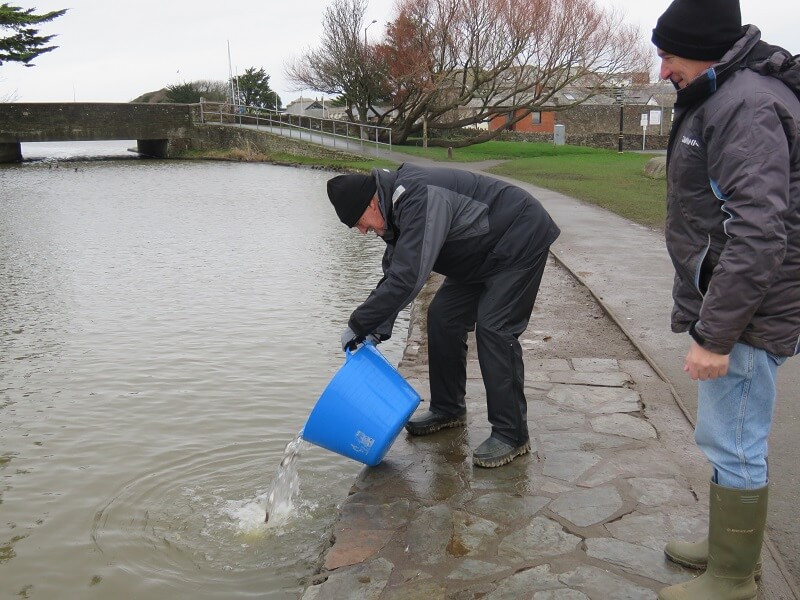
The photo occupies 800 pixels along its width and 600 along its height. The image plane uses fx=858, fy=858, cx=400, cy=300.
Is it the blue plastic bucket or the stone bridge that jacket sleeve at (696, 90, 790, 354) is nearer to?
the blue plastic bucket

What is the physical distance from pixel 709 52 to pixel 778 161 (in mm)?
467

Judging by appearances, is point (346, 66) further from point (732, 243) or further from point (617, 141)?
point (732, 243)

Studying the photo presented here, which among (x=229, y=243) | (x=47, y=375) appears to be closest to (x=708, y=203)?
(x=47, y=375)

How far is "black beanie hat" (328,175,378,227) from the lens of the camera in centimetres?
415

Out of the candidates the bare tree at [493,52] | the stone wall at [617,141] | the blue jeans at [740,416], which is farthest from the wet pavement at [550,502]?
the stone wall at [617,141]

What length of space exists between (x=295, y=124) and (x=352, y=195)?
46.3 metres

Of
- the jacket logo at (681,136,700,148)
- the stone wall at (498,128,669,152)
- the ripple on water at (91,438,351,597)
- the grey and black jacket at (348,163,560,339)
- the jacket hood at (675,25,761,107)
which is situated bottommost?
the stone wall at (498,128,669,152)

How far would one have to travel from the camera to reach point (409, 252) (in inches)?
161

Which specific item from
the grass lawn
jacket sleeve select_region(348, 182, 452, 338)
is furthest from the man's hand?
the grass lawn

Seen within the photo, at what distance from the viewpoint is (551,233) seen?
4543mm

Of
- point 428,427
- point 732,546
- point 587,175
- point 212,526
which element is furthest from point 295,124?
point 732,546

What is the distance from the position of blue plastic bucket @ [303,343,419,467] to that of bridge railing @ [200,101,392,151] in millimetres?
37586

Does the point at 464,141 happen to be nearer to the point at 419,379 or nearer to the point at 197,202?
the point at 197,202

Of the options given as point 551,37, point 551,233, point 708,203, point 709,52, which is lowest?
point 551,233
